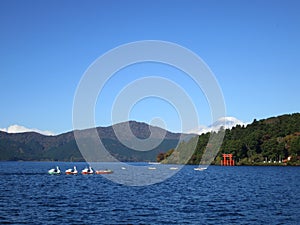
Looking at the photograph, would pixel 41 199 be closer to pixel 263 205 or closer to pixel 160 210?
pixel 160 210

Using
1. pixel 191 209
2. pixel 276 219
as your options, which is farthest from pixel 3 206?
pixel 276 219

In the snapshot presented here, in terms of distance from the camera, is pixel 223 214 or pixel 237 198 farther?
pixel 237 198

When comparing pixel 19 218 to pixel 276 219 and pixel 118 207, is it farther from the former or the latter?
pixel 276 219

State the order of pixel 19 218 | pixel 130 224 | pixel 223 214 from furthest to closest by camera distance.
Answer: pixel 223 214
pixel 19 218
pixel 130 224

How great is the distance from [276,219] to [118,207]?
801 inches

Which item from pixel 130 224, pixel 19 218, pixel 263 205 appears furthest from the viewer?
pixel 263 205

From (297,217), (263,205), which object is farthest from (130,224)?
(263,205)

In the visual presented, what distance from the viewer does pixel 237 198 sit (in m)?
67.4

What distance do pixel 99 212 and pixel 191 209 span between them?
12.0 m

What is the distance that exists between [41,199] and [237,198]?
1218 inches

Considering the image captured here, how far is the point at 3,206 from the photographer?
184ft

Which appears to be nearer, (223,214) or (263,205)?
(223,214)

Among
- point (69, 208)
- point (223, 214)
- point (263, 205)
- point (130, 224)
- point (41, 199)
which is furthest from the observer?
point (41, 199)

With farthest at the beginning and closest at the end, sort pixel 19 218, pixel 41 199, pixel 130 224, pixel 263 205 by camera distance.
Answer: pixel 41 199 → pixel 263 205 → pixel 19 218 → pixel 130 224
